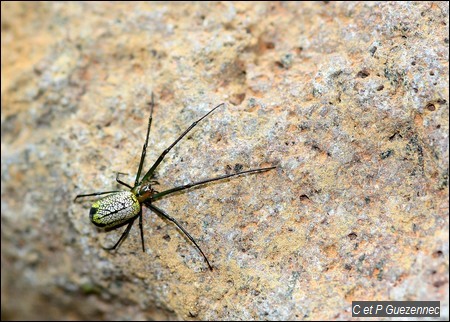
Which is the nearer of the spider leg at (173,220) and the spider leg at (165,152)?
the spider leg at (173,220)

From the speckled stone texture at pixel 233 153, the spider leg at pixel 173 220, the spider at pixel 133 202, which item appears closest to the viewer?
the speckled stone texture at pixel 233 153

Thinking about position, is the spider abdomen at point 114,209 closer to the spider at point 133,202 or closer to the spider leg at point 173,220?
the spider at point 133,202

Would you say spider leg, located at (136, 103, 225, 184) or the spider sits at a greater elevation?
spider leg, located at (136, 103, 225, 184)

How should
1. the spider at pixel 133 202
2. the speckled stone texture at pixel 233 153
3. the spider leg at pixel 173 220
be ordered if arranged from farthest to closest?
1. the spider at pixel 133 202
2. the spider leg at pixel 173 220
3. the speckled stone texture at pixel 233 153

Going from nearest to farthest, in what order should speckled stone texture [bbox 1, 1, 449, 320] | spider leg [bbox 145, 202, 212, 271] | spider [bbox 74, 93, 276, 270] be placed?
speckled stone texture [bbox 1, 1, 449, 320] < spider leg [bbox 145, 202, 212, 271] < spider [bbox 74, 93, 276, 270]

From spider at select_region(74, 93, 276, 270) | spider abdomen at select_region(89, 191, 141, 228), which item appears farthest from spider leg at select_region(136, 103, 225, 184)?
spider abdomen at select_region(89, 191, 141, 228)

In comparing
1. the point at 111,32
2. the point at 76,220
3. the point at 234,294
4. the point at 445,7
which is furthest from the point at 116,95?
the point at 445,7

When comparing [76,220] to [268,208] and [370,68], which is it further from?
[370,68]

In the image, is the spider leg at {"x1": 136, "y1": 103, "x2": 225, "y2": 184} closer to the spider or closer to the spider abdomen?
the spider

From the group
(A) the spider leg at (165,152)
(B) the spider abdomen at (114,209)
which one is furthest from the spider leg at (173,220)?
(A) the spider leg at (165,152)
